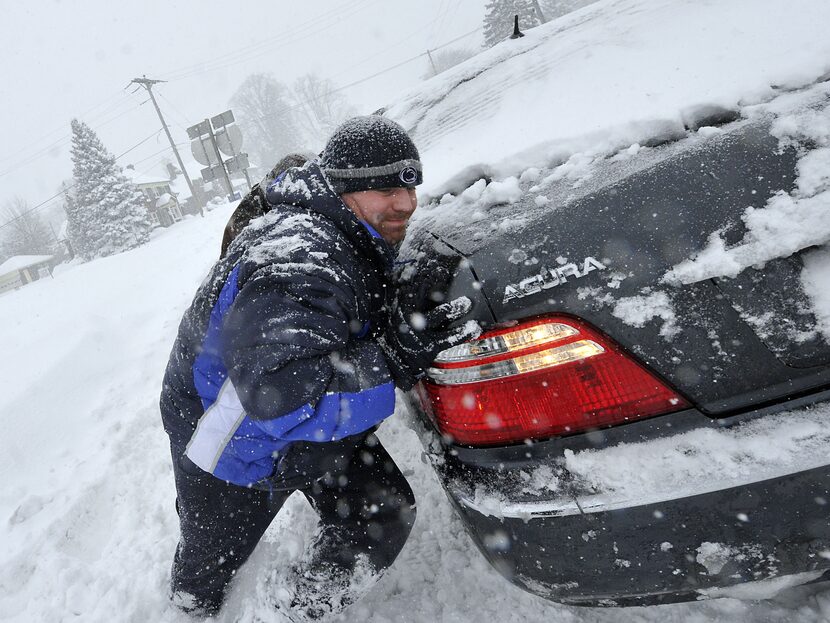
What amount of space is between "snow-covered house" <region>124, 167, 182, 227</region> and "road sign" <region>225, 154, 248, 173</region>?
40396mm

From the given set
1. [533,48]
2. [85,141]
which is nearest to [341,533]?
[533,48]

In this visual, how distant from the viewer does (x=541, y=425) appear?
3.87 feet

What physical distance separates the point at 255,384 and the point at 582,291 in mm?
851

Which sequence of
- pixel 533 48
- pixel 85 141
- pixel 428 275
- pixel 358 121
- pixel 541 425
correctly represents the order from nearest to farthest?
1. pixel 541 425
2. pixel 428 275
3. pixel 358 121
4. pixel 533 48
5. pixel 85 141

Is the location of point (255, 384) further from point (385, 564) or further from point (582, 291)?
point (385, 564)

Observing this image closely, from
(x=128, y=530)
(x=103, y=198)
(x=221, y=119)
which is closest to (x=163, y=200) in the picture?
(x=103, y=198)

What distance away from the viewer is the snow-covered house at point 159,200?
4612cm

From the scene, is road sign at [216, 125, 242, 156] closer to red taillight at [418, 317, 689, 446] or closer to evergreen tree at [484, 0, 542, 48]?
red taillight at [418, 317, 689, 446]

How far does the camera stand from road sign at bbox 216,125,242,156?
9.46m

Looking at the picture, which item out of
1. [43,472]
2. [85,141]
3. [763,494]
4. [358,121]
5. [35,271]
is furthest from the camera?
[35,271]

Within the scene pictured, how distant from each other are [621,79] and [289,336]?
1538mm

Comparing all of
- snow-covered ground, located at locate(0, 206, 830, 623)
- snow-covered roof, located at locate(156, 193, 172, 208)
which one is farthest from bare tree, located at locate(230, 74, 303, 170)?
snow-covered ground, located at locate(0, 206, 830, 623)

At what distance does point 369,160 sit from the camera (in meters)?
1.57

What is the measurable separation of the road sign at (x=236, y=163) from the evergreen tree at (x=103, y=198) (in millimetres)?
24782
